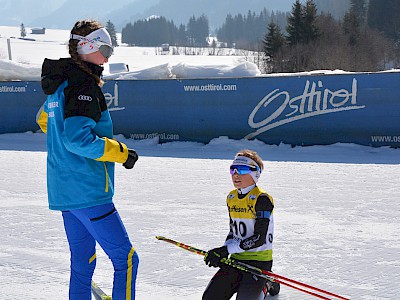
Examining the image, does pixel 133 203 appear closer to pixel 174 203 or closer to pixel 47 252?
pixel 174 203

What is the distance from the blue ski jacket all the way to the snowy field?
1.40m

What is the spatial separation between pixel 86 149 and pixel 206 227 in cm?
319

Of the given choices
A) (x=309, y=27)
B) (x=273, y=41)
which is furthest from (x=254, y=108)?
(x=309, y=27)

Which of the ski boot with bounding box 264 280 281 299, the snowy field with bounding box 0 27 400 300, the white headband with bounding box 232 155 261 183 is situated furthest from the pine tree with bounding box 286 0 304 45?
the white headband with bounding box 232 155 261 183

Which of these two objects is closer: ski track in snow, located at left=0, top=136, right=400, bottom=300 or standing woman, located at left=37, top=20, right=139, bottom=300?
standing woman, located at left=37, top=20, right=139, bottom=300

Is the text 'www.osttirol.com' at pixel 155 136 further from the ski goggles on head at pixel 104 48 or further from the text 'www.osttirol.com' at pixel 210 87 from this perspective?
the ski goggles on head at pixel 104 48

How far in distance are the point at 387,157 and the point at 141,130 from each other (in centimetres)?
543

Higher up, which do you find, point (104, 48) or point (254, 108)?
point (104, 48)

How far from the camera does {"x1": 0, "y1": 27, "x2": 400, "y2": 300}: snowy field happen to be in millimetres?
4234

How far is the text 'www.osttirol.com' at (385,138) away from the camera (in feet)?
34.0

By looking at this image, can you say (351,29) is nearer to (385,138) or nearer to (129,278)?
(385,138)

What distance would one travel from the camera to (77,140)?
2.72m

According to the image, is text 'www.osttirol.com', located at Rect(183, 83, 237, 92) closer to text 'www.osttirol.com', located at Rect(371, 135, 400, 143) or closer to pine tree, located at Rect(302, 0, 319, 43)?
text 'www.osttirol.com', located at Rect(371, 135, 400, 143)

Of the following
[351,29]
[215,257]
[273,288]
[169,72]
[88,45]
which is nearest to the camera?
[88,45]
